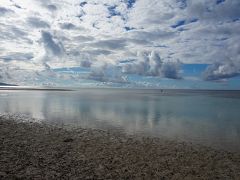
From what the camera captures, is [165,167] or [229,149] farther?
[229,149]

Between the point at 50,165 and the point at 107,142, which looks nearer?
the point at 50,165

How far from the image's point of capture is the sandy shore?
13.2m

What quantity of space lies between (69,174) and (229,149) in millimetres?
14950

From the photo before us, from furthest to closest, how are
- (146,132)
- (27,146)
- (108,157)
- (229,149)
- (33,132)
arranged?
1. (146,132)
2. (33,132)
3. (229,149)
4. (27,146)
5. (108,157)

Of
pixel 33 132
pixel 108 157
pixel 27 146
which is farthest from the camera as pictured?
pixel 33 132

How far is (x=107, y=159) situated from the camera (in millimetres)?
15883

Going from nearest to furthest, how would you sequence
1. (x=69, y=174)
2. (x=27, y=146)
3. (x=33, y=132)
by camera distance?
(x=69, y=174)
(x=27, y=146)
(x=33, y=132)

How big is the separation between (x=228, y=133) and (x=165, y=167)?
16.4 meters

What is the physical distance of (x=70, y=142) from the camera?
66.3 feet

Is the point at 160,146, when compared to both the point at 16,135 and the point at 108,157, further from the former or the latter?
the point at 16,135

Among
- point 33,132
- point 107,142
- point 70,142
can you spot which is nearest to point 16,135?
point 33,132

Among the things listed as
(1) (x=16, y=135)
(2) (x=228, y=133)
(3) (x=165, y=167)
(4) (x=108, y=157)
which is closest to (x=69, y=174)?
(4) (x=108, y=157)

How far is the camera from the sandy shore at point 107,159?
518 inches

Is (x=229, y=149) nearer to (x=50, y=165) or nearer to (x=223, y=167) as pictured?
(x=223, y=167)
